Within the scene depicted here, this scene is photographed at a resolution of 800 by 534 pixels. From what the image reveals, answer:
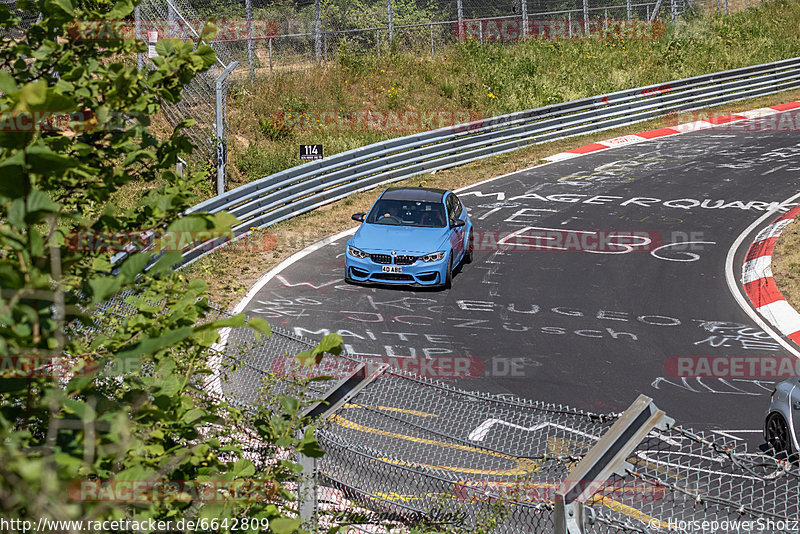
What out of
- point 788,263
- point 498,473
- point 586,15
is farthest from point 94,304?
point 586,15

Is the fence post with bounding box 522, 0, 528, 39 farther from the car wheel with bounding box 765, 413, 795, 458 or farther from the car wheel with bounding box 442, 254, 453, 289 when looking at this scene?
the car wheel with bounding box 765, 413, 795, 458

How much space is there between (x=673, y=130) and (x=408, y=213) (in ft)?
48.1

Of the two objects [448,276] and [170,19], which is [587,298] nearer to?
[448,276]

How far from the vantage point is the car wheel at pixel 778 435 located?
8.60m

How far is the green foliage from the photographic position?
249cm

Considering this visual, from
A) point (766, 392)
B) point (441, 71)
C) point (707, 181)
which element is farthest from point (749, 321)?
point (441, 71)

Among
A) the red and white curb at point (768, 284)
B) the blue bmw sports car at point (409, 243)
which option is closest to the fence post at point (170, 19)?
the blue bmw sports car at point (409, 243)

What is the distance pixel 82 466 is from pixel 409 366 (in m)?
9.22

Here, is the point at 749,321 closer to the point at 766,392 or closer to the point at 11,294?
the point at 766,392

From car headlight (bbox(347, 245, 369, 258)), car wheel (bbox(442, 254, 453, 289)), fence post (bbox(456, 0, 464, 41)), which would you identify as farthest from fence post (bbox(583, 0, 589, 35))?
car headlight (bbox(347, 245, 369, 258))

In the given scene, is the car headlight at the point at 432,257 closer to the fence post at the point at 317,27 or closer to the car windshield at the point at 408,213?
the car windshield at the point at 408,213

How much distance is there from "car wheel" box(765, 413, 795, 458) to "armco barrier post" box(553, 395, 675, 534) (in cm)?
433

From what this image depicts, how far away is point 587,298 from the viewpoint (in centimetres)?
1469

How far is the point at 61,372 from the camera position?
3.33 meters
